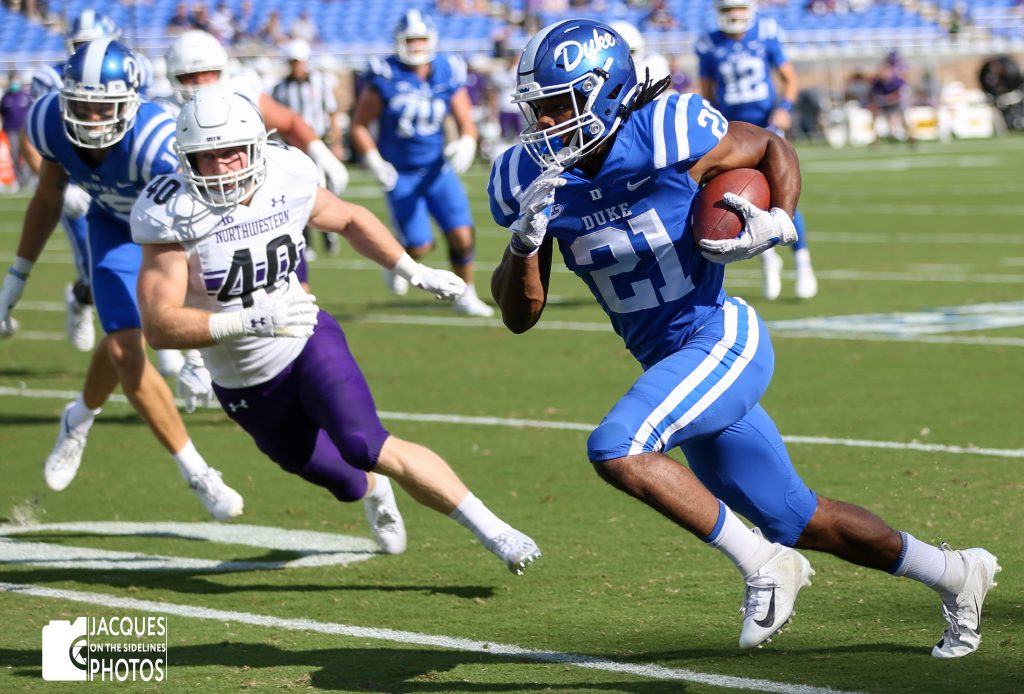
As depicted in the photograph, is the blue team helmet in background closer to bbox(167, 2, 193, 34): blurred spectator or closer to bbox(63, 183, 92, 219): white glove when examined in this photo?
bbox(63, 183, 92, 219): white glove

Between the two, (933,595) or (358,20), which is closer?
(933,595)

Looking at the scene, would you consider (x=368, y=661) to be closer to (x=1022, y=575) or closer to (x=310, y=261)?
→ (x=1022, y=575)

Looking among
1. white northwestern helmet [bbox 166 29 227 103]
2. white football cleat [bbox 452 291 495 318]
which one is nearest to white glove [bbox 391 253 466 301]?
white northwestern helmet [bbox 166 29 227 103]

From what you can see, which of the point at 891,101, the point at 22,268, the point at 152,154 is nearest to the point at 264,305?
the point at 152,154

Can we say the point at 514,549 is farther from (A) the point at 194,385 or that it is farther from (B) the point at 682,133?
(A) the point at 194,385

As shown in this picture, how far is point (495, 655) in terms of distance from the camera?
4.23 metres

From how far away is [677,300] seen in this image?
412 centimetres

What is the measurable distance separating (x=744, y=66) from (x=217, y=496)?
6.79 meters

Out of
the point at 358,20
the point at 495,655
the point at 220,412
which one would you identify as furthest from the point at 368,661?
the point at 358,20

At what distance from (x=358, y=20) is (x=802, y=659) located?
29361mm

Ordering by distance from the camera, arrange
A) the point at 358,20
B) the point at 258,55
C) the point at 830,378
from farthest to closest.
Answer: the point at 358,20 < the point at 258,55 < the point at 830,378

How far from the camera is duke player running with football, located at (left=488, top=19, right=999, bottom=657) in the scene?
12.5 feet

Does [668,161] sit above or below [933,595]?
above

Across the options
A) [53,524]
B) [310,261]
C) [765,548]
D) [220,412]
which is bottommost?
[310,261]
